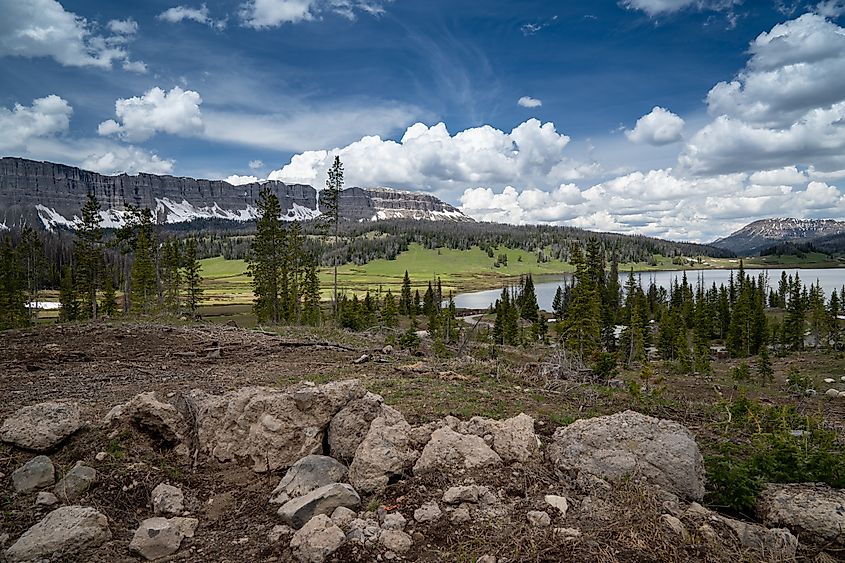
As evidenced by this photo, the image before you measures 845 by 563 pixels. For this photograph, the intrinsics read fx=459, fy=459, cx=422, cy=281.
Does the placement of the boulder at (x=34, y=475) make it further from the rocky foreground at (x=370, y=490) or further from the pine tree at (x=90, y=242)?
the pine tree at (x=90, y=242)

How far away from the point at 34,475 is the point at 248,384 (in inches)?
258

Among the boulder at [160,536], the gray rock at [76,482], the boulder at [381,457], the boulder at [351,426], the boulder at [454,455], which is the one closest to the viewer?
the boulder at [160,536]

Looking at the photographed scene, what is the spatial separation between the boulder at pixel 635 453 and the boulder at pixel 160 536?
16.6 feet

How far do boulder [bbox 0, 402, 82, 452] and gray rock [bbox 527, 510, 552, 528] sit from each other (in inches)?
276

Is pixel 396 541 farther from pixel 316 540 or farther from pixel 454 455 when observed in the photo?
pixel 454 455

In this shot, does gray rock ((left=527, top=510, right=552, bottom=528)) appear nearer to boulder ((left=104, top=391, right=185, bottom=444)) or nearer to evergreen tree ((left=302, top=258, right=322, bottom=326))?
boulder ((left=104, top=391, right=185, bottom=444))

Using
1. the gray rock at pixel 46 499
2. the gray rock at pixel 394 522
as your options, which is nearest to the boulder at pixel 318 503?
the gray rock at pixel 394 522

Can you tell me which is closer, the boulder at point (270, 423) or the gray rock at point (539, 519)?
the gray rock at point (539, 519)

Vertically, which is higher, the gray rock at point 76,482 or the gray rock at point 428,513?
the gray rock at point 76,482

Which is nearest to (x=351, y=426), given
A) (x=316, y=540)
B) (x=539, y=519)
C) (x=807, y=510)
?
(x=316, y=540)

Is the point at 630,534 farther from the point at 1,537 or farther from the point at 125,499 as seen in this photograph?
the point at 1,537

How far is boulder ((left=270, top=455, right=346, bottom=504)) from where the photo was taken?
6266 mm

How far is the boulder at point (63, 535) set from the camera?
4898mm

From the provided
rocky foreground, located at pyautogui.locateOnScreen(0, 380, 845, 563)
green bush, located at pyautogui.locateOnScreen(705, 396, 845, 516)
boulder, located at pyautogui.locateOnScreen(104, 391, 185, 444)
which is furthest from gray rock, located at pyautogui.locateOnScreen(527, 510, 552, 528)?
boulder, located at pyautogui.locateOnScreen(104, 391, 185, 444)
